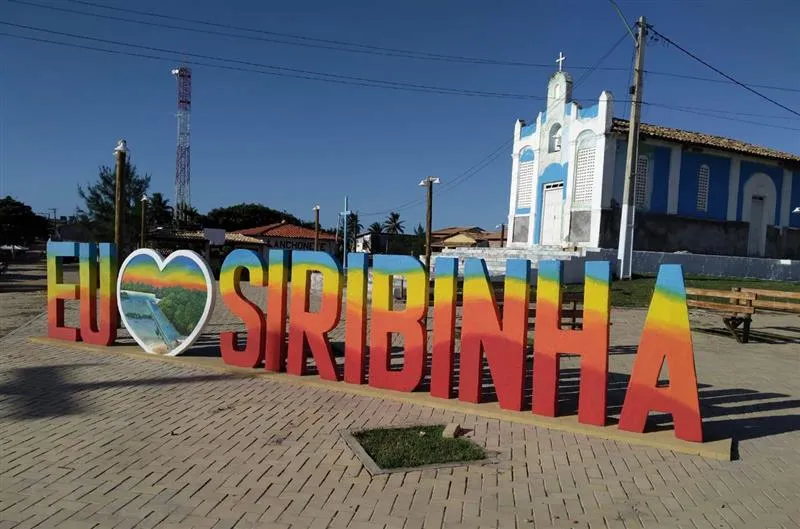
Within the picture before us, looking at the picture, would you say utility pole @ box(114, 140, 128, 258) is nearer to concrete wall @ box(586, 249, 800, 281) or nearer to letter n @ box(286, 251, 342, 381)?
letter n @ box(286, 251, 342, 381)

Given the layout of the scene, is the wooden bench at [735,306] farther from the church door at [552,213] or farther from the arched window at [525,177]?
the arched window at [525,177]

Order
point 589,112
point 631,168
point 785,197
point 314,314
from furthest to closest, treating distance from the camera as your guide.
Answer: point 785,197
point 589,112
point 631,168
point 314,314

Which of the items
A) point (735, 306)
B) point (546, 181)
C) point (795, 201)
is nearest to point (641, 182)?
point (546, 181)

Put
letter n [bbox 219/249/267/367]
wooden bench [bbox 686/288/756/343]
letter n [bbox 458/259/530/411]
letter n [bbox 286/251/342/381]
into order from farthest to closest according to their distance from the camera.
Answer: wooden bench [bbox 686/288/756/343] → letter n [bbox 219/249/267/367] → letter n [bbox 286/251/342/381] → letter n [bbox 458/259/530/411]

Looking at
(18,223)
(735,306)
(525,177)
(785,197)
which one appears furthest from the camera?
→ (18,223)

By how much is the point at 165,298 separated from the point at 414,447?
17.0 ft

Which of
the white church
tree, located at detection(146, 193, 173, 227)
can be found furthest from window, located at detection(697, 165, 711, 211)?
tree, located at detection(146, 193, 173, 227)

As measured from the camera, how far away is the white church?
24.2 metres

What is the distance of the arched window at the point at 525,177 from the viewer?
28500mm

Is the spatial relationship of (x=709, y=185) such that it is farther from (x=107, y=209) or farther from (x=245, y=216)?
(x=245, y=216)

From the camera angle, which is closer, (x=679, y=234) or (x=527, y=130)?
(x=679, y=234)

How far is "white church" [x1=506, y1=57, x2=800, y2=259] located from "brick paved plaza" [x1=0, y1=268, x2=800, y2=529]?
18409 millimetres

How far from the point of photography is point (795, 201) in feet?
95.3

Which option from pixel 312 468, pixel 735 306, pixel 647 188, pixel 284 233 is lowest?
pixel 312 468
